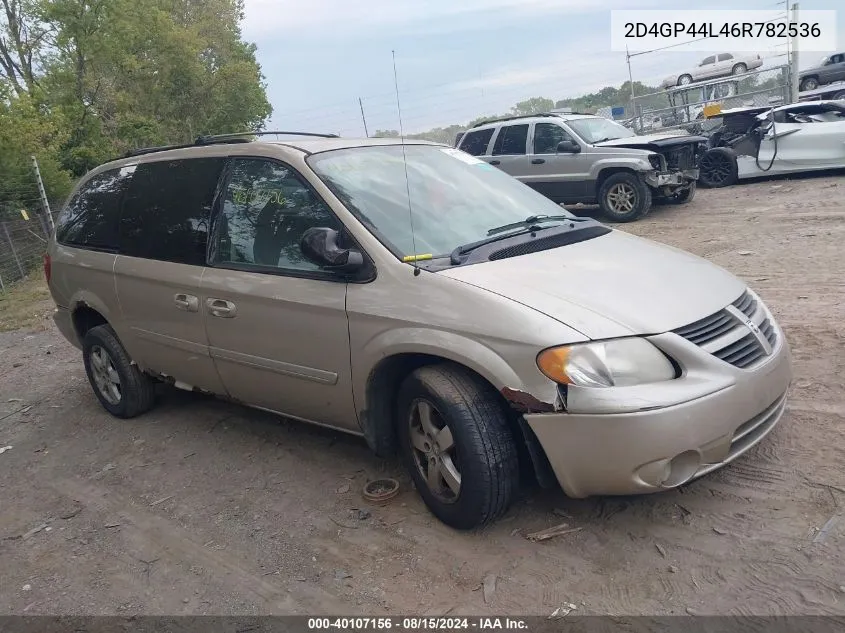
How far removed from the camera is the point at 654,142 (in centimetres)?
1159

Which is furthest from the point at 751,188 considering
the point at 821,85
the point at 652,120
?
the point at 821,85

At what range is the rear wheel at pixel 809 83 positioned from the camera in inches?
1094

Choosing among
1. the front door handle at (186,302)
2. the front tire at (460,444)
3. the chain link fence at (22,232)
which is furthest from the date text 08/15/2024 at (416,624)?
the chain link fence at (22,232)

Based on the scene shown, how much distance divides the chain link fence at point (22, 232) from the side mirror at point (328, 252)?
1359cm

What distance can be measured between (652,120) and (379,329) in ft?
72.8

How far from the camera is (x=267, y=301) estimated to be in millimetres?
3795

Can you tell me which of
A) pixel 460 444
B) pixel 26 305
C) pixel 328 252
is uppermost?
pixel 328 252

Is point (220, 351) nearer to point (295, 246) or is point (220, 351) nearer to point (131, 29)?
point (295, 246)

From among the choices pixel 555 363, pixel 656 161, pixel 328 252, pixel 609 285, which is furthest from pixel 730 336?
pixel 656 161

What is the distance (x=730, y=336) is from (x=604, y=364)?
677 mm

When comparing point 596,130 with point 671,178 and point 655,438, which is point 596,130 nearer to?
point 671,178

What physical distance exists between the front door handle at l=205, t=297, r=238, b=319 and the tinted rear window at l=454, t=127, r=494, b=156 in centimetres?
973

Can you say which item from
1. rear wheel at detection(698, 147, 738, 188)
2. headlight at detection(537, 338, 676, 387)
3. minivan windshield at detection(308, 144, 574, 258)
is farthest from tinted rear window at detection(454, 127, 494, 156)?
headlight at detection(537, 338, 676, 387)

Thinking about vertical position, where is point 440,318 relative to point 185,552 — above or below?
above
